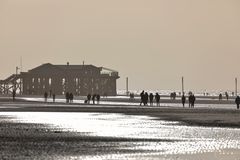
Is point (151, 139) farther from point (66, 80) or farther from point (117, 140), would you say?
point (66, 80)

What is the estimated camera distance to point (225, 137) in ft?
104

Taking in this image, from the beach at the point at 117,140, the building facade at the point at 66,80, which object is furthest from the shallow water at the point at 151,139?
the building facade at the point at 66,80

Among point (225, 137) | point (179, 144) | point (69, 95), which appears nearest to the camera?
point (179, 144)

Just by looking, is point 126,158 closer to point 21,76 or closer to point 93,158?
point 93,158

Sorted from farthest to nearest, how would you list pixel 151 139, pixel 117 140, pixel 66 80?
1. pixel 66 80
2. pixel 151 139
3. pixel 117 140

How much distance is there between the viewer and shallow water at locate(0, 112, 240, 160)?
985 inches

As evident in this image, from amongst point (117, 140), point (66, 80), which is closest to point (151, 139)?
point (117, 140)

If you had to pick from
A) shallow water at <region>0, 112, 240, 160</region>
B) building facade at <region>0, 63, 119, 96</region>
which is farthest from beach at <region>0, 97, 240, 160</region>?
building facade at <region>0, 63, 119, 96</region>

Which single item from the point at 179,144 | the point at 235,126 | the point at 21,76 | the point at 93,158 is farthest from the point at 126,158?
the point at 21,76

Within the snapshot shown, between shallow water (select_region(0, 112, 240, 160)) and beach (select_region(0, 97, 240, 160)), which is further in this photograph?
shallow water (select_region(0, 112, 240, 160))

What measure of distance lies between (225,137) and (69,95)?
57.7 metres

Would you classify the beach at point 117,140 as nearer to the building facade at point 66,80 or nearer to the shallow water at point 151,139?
the shallow water at point 151,139

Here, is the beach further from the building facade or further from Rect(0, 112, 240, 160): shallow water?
the building facade

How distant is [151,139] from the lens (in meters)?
30.8
